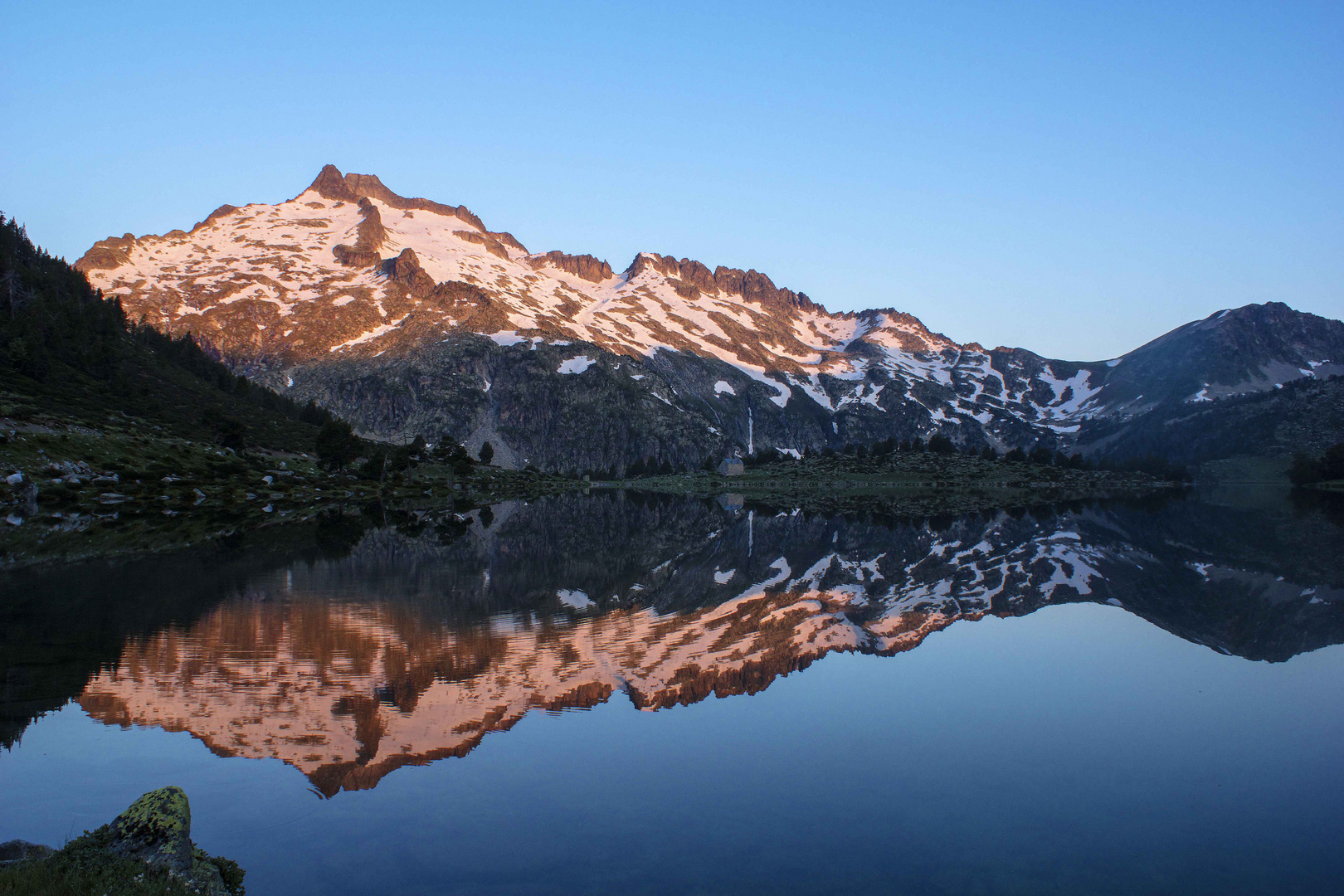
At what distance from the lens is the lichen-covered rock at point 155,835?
7008mm

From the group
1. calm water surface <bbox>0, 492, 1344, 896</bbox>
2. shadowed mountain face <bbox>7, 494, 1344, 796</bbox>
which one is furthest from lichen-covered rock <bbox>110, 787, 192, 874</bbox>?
shadowed mountain face <bbox>7, 494, 1344, 796</bbox>

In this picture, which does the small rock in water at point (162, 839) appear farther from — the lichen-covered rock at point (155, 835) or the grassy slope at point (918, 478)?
the grassy slope at point (918, 478)

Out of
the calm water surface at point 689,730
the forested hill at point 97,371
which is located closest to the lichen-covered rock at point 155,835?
the calm water surface at point 689,730

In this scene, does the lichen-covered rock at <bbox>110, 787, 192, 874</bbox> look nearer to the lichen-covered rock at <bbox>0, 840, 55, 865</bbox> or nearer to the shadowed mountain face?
the lichen-covered rock at <bbox>0, 840, 55, 865</bbox>

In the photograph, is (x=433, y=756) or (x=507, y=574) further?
(x=507, y=574)

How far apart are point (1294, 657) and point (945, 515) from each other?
187 feet

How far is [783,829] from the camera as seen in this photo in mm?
9688

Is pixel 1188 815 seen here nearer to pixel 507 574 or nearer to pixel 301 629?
pixel 301 629

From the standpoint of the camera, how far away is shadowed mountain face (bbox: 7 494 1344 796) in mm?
13984

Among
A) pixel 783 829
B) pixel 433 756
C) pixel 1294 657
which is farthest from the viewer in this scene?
pixel 1294 657

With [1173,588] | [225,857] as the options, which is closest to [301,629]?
[225,857]

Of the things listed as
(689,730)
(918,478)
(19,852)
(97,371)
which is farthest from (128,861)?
(918,478)

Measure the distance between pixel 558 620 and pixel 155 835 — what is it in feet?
51.5

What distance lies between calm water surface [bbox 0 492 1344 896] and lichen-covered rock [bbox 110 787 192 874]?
1561 mm
